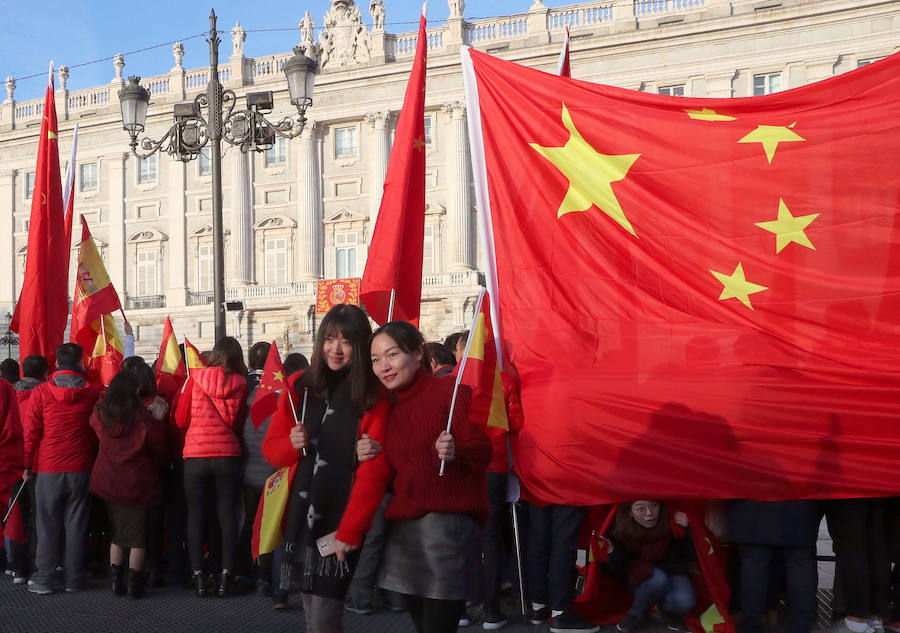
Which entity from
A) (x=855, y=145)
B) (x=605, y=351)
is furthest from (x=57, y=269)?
(x=855, y=145)

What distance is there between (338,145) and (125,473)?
2839cm

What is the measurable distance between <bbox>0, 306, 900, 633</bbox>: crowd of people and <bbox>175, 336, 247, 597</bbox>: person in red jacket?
0.04 ft

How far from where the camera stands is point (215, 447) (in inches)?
222

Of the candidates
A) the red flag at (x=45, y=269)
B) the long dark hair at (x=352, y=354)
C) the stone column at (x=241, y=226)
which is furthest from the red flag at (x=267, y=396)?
the stone column at (x=241, y=226)

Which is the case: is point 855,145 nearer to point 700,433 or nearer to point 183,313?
point 700,433

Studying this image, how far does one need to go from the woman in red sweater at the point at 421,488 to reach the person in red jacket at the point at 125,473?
2.97m

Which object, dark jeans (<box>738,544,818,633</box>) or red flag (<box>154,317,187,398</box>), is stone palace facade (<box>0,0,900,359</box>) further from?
dark jeans (<box>738,544,818,633</box>)

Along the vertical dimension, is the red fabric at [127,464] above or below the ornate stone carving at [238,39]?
below

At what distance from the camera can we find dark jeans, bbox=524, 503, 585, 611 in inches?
190

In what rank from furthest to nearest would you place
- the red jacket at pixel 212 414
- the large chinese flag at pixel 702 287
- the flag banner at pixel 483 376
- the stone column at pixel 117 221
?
the stone column at pixel 117 221
the red jacket at pixel 212 414
the large chinese flag at pixel 702 287
the flag banner at pixel 483 376

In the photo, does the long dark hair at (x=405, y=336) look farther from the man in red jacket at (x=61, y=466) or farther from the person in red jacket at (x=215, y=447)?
the man in red jacket at (x=61, y=466)

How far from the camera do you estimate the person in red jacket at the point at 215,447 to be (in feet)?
18.5

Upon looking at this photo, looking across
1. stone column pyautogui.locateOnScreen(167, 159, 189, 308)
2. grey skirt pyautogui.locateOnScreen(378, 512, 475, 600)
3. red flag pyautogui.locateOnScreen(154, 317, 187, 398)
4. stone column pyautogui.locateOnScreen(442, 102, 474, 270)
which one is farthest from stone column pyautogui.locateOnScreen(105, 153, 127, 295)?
grey skirt pyautogui.locateOnScreen(378, 512, 475, 600)

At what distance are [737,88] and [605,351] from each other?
86.9ft
